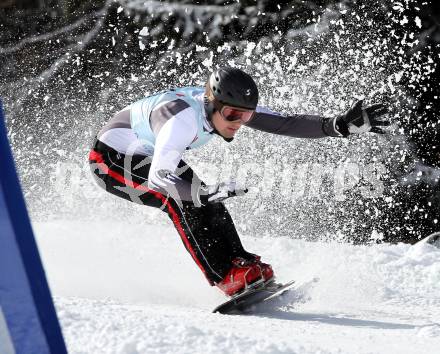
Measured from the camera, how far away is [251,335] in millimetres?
1997

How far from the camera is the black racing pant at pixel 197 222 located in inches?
121

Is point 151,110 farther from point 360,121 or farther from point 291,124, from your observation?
point 360,121

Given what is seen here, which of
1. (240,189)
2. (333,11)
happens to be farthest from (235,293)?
(333,11)

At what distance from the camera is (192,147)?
3141 mm

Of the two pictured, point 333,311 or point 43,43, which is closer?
point 333,311

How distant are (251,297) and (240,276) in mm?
115

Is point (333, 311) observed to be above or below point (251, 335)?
below

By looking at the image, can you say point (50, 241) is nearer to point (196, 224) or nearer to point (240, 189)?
point (196, 224)

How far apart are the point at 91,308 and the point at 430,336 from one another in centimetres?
134

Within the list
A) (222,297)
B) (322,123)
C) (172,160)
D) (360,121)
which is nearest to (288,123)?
(322,123)

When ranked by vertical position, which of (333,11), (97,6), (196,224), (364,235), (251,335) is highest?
(97,6)

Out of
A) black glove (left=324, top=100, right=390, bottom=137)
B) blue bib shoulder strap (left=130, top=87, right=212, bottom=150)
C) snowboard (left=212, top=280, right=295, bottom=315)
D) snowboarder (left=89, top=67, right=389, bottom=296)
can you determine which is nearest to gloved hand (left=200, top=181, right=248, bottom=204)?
snowboarder (left=89, top=67, right=389, bottom=296)

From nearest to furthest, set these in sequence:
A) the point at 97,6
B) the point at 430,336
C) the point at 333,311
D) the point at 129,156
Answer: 1. the point at 430,336
2. the point at 333,311
3. the point at 129,156
4. the point at 97,6

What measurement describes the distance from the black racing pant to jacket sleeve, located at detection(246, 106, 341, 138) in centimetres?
54
